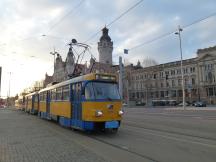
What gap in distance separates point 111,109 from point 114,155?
4.74m

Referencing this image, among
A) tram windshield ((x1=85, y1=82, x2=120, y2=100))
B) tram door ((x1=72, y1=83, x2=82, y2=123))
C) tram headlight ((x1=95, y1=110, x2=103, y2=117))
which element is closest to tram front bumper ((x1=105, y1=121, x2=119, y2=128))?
tram headlight ((x1=95, y1=110, x2=103, y2=117))

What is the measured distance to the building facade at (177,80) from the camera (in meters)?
91.9

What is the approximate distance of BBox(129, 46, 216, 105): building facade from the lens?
301 feet

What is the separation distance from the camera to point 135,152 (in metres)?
9.22

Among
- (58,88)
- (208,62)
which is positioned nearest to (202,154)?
(58,88)

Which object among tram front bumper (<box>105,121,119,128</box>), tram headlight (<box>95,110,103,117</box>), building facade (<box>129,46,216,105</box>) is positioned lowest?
tram front bumper (<box>105,121,119,128</box>)

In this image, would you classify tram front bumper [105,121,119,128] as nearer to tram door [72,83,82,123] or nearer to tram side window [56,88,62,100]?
tram door [72,83,82,123]

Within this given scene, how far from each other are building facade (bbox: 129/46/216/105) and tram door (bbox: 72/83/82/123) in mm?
70266

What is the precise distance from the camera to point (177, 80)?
103 metres

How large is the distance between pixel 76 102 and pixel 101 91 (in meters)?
1.72

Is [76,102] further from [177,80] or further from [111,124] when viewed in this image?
[177,80]

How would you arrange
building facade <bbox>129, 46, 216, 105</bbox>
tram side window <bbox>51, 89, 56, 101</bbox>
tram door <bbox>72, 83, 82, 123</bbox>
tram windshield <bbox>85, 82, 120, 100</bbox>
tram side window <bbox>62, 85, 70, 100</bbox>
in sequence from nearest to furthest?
tram windshield <bbox>85, 82, 120, 100</bbox> → tram door <bbox>72, 83, 82, 123</bbox> → tram side window <bbox>62, 85, 70, 100</bbox> → tram side window <bbox>51, 89, 56, 101</bbox> → building facade <bbox>129, 46, 216, 105</bbox>

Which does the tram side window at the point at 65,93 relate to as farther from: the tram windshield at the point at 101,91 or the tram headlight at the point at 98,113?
the tram headlight at the point at 98,113

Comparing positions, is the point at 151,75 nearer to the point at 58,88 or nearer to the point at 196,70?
the point at 196,70
